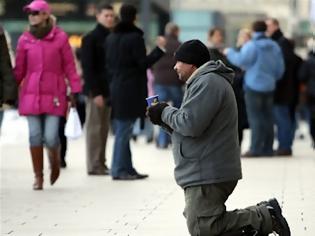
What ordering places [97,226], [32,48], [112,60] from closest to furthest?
[97,226] < [32,48] < [112,60]

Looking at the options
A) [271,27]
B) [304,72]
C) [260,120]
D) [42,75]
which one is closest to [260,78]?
[260,120]

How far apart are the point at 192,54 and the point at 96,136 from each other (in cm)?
627

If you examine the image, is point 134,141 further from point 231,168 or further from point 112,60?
point 231,168

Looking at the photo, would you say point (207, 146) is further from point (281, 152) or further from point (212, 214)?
point (281, 152)

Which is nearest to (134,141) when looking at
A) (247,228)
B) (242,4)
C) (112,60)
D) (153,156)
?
(153,156)

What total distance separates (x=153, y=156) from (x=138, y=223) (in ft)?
27.0

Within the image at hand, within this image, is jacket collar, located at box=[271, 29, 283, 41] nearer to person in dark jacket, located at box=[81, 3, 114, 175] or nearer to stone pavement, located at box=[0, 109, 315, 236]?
stone pavement, located at box=[0, 109, 315, 236]

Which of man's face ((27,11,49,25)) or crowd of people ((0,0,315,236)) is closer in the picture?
crowd of people ((0,0,315,236))

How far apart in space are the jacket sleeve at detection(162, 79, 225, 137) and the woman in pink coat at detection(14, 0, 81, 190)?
14.5 ft

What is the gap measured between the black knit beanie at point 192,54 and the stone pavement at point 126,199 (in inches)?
59.8

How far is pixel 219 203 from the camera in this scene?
26.5 ft

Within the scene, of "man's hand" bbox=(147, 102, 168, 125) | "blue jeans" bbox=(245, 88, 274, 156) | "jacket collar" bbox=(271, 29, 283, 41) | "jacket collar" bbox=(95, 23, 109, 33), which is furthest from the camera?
"jacket collar" bbox=(271, 29, 283, 41)

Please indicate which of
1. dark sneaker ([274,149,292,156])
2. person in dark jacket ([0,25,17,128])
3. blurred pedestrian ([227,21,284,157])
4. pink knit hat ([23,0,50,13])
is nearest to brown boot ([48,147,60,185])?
person in dark jacket ([0,25,17,128])

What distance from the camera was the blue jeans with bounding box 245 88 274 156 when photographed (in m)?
17.5
